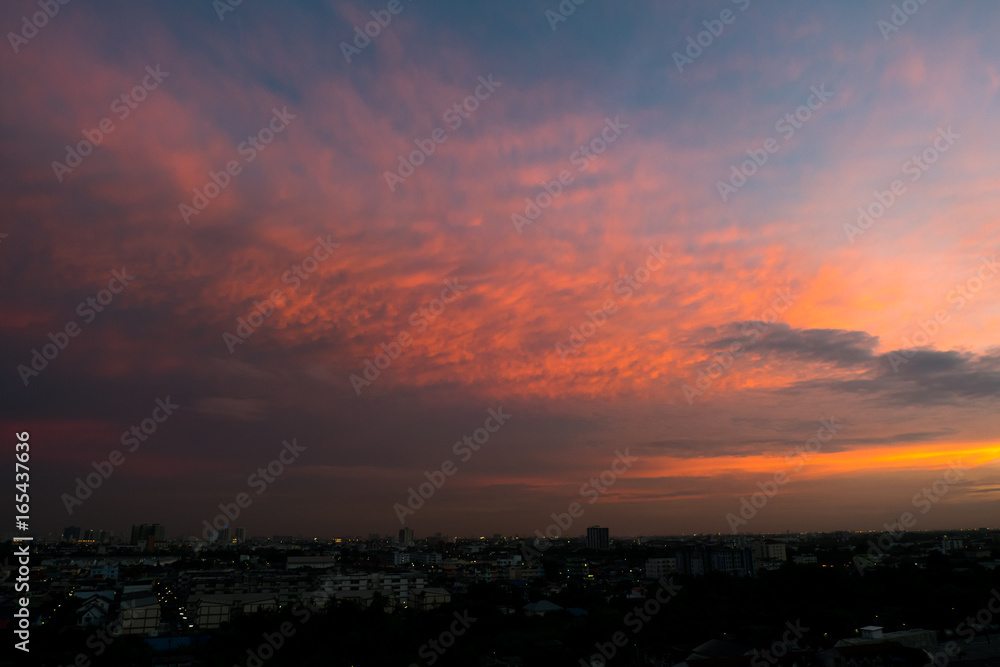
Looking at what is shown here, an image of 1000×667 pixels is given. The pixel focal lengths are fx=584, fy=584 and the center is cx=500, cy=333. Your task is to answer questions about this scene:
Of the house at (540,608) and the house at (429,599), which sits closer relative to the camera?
the house at (540,608)

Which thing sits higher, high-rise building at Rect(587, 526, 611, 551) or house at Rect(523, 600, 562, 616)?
house at Rect(523, 600, 562, 616)

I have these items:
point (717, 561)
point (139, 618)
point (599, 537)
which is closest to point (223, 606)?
point (139, 618)

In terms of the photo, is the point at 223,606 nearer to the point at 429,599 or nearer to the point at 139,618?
the point at 139,618

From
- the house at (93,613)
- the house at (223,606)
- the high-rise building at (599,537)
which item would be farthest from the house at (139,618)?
the high-rise building at (599,537)

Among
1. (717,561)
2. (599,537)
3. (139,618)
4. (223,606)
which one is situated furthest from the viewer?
(599,537)

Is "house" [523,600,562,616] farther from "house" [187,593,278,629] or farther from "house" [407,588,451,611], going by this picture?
"house" [187,593,278,629]

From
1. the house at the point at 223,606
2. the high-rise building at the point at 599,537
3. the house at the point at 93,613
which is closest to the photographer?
the house at the point at 223,606

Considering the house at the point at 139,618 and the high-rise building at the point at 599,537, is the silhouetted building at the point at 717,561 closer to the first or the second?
the house at the point at 139,618

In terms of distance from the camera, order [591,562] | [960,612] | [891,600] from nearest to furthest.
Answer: [960,612], [891,600], [591,562]

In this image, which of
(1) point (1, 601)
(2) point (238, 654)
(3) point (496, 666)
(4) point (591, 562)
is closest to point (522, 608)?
(3) point (496, 666)

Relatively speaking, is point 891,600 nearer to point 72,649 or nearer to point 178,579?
point 72,649

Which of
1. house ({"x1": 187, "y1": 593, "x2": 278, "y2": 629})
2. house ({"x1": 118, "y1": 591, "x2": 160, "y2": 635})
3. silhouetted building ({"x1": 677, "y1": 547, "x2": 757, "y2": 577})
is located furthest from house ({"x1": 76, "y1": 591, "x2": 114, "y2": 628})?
silhouetted building ({"x1": 677, "y1": 547, "x2": 757, "y2": 577})
